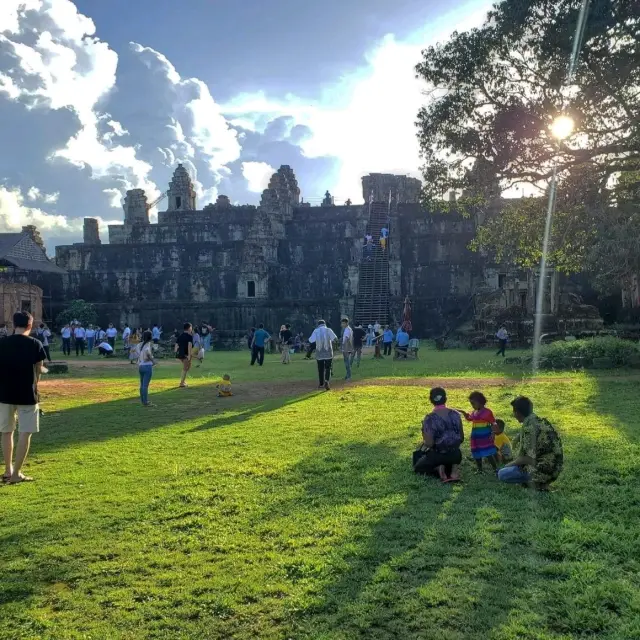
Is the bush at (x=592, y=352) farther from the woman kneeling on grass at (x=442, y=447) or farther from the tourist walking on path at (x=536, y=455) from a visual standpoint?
the tourist walking on path at (x=536, y=455)

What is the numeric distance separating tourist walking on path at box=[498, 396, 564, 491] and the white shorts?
5.25 meters

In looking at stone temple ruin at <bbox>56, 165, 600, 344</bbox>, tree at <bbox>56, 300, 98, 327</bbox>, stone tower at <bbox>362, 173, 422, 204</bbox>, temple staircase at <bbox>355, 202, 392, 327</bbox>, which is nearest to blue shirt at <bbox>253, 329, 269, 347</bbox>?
stone temple ruin at <bbox>56, 165, 600, 344</bbox>

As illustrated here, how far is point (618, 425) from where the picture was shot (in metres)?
8.97

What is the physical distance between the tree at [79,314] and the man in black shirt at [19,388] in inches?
1300

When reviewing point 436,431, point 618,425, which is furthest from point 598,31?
point 436,431

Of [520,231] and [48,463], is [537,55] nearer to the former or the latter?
[520,231]

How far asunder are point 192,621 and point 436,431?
3.58 meters

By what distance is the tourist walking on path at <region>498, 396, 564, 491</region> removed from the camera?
19.0 ft

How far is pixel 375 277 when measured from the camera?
3894 centimetres

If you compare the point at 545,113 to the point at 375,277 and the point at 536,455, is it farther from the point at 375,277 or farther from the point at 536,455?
the point at 375,277

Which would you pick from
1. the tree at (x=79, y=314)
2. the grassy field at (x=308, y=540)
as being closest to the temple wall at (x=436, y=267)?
the tree at (x=79, y=314)

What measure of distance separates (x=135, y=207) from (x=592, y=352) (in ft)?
128

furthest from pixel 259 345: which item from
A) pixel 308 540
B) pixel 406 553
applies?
pixel 406 553

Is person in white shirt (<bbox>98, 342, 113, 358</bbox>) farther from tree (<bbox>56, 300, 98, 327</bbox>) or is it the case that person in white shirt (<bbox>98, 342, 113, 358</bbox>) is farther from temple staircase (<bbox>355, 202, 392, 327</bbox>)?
temple staircase (<bbox>355, 202, 392, 327</bbox>)
